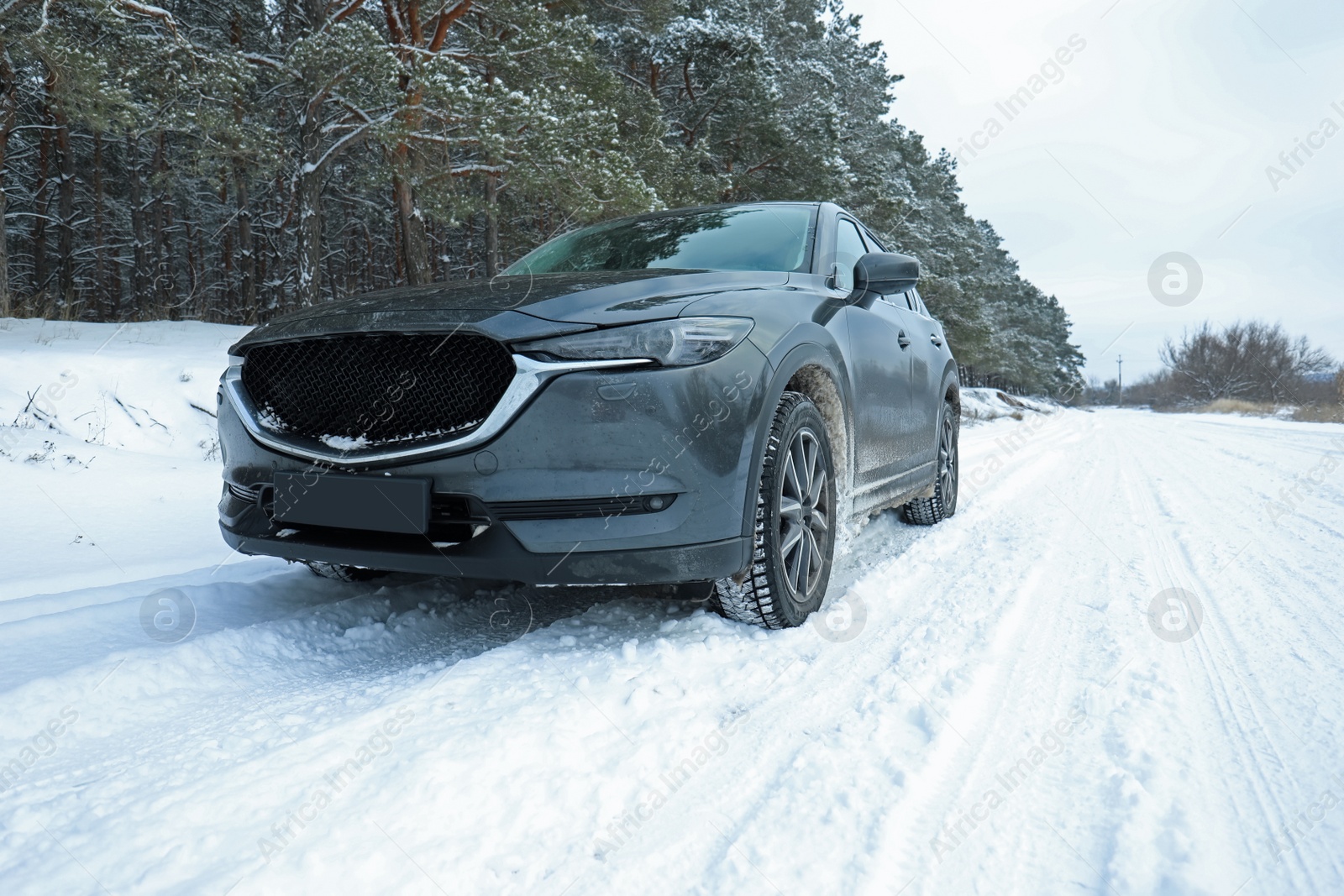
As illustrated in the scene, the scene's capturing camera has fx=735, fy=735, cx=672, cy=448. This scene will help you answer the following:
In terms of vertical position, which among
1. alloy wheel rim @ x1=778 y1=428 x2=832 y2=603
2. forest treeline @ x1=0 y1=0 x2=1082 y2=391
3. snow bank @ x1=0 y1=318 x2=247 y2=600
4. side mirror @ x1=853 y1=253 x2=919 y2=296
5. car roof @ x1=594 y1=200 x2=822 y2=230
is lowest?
snow bank @ x1=0 y1=318 x2=247 y2=600

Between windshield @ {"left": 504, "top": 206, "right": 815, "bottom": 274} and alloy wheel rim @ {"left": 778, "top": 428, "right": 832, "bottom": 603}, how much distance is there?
775 millimetres

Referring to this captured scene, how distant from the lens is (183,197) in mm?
29500

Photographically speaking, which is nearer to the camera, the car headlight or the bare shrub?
the car headlight

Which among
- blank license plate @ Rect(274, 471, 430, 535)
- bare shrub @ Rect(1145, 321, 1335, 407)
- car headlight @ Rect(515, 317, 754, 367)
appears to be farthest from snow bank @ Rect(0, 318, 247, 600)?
bare shrub @ Rect(1145, 321, 1335, 407)

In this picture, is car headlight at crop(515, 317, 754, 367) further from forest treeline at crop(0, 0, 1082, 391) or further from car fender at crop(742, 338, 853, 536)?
forest treeline at crop(0, 0, 1082, 391)

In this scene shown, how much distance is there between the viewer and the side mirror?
3.01m

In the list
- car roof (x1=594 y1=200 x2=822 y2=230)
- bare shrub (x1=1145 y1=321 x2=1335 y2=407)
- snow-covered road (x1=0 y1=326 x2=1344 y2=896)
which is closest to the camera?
snow-covered road (x1=0 y1=326 x2=1344 y2=896)

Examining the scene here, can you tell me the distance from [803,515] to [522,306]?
1.17 metres

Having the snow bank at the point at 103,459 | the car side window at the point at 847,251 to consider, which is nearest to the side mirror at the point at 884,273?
the car side window at the point at 847,251

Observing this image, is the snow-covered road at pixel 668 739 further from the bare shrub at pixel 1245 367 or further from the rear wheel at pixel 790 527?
the bare shrub at pixel 1245 367

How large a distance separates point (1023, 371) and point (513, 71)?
153ft

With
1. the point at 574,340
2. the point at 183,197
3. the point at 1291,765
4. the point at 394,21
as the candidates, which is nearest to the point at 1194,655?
the point at 1291,765

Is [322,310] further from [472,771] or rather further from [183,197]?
[183,197]

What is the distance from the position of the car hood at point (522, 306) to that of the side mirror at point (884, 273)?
25.6 inches
